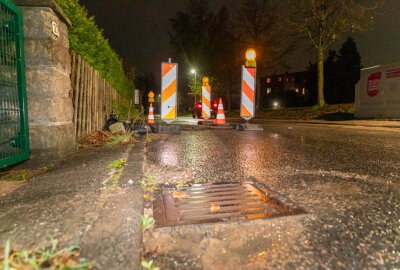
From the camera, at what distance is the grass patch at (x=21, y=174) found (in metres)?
2.83

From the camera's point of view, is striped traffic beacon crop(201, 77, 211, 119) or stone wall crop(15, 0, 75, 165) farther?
striped traffic beacon crop(201, 77, 211, 119)

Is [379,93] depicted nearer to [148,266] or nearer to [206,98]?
[206,98]


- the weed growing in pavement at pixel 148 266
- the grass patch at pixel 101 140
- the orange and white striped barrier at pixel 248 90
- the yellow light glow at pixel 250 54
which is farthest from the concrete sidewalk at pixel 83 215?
the yellow light glow at pixel 250 54

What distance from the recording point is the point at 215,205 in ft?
6.56

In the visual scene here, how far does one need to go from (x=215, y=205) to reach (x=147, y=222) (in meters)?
0.59

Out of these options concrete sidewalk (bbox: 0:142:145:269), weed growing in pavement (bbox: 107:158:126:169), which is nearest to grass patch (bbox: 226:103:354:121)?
weed growing in pavement (bbox: 107:158:126:169)

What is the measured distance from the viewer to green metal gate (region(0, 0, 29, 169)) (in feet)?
8.73

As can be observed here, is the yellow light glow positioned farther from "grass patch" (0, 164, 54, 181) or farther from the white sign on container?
the white sign on container

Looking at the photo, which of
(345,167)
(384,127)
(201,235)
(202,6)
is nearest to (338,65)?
(202,6)

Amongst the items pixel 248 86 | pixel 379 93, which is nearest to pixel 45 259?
pixel 248 86

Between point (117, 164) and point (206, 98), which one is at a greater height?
point (206, 98)

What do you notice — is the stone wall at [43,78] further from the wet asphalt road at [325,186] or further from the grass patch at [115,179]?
the wet asphalt road at [325,186]

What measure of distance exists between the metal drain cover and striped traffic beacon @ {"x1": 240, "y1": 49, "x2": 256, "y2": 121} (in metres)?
5.91

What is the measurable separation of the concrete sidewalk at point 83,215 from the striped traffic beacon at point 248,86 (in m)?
6.01
